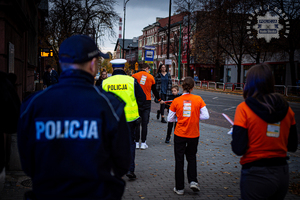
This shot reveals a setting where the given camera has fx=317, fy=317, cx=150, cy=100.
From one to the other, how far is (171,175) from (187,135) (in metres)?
1.29

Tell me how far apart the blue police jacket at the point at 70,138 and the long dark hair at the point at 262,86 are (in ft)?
4.95

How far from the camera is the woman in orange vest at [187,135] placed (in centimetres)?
495

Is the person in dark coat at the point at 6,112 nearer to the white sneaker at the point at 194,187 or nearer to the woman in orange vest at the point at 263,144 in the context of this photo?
the woman in orange vest at the point at 263,144

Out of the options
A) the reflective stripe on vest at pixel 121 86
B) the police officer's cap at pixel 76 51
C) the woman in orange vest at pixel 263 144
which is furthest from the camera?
the reflective stripe on vest at pixel 121 86

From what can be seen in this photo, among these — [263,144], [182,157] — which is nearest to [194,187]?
[182,157]

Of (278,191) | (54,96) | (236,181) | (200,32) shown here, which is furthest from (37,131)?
A: (200,32)

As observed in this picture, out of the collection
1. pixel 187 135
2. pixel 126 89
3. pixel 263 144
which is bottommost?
pixel 187 135

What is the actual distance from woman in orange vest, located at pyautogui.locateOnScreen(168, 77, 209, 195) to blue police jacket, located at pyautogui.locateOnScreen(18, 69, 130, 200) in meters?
3.12

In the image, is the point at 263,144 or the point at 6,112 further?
the point at 263,144

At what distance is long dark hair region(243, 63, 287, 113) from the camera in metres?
2.83

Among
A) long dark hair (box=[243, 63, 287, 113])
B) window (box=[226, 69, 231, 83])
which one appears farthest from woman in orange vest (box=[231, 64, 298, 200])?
window (box=[226, 69, 231, 83])

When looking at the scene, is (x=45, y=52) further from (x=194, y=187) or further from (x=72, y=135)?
(x=72, y=135)

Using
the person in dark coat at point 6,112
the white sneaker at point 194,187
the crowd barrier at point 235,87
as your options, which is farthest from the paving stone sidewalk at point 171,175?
the crowd barrier at point 235,87

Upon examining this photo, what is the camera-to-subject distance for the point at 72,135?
182 centimetres
